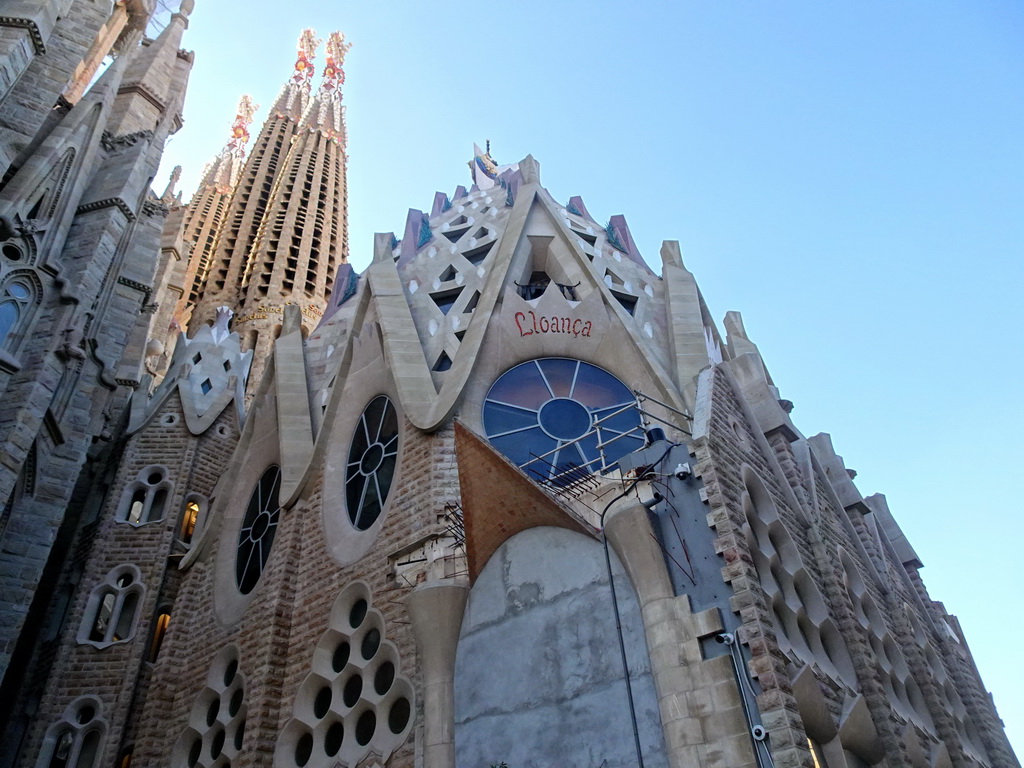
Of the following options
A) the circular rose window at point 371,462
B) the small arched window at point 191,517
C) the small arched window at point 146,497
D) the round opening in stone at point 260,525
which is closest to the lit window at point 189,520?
the small arched window at point 191,517

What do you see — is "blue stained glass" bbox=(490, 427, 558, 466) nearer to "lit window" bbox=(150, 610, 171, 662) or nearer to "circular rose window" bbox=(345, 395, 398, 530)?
"circular rose window" bbox=(345, 395, 398, 530)

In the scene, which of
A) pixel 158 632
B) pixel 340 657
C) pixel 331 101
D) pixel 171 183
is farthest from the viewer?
pixel 331 101

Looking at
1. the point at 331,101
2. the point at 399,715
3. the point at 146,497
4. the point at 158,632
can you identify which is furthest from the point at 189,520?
the point at 331,101

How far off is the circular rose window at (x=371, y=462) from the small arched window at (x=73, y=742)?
5.87 metres

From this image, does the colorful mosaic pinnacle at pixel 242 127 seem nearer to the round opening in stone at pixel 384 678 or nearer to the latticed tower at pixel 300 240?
the latticed tower at pixel 300 240

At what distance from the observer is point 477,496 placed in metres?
9.20

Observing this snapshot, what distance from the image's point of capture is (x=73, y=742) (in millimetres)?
13430

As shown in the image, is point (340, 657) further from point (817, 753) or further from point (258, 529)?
point (817, 753)

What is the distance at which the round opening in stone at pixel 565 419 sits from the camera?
12539mm

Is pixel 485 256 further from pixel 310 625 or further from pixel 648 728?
pixel 648 728

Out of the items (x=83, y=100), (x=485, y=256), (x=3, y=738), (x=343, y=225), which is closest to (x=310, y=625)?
(x=3, y=738)

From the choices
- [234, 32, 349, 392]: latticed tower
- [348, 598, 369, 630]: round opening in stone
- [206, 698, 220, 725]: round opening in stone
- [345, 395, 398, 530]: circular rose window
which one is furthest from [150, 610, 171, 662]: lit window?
[234, 32, 349, 392]: latticed tower

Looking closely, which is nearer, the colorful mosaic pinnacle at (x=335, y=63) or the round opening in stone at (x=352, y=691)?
the round opening in stone at (x=352, y=691)

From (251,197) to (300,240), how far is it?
8036mm
